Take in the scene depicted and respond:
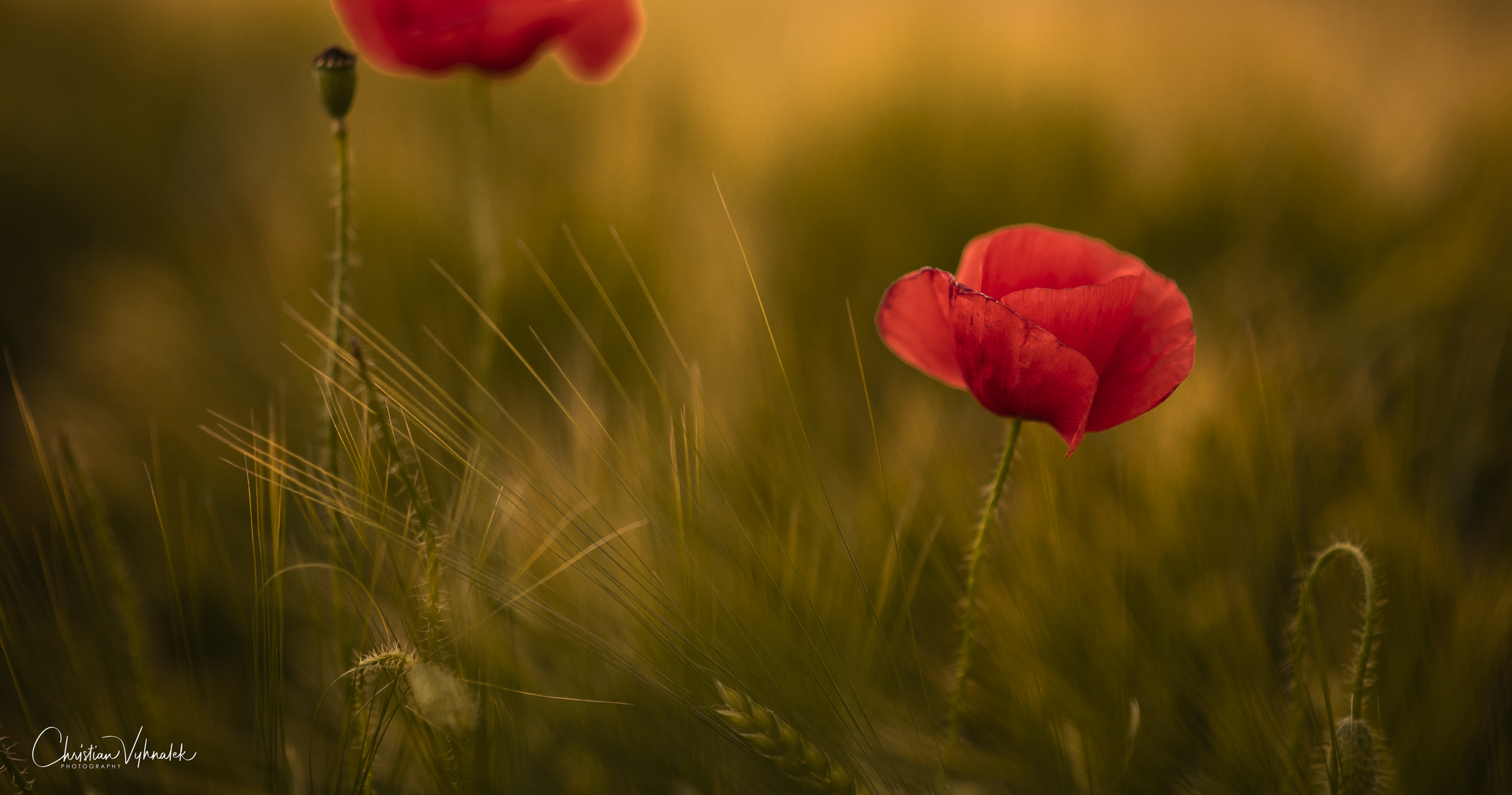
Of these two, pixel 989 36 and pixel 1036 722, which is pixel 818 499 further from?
pixel 989 36

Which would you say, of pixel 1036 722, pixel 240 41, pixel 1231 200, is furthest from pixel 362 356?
pixel 240 41

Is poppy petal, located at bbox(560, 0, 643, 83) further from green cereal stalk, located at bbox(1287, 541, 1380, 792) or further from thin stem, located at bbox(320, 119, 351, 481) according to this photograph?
green cereal stalk, located at bbox(1287, 541, 1380, 792)

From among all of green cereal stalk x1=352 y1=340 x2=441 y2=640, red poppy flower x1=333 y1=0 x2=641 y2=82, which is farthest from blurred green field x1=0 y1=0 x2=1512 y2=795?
red poppy flower x1=333 y1=0 x2=641 y2=82

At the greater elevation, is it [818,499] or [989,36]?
[989,36]

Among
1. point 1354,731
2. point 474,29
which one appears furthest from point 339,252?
point 1354,731

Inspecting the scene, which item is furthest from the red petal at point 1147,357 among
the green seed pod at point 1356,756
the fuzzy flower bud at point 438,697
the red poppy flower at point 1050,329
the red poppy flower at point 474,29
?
the red poppy flower at point 474,29

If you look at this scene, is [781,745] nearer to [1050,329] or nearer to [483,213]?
[1050,329]
